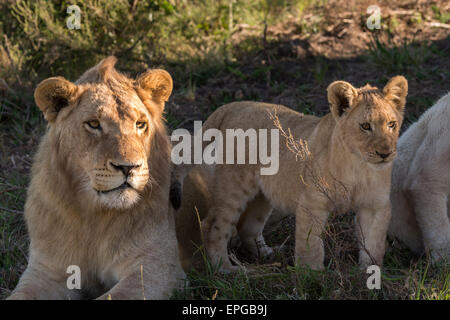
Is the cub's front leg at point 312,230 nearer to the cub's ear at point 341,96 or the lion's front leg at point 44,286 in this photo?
the cub's ear at point 341,96

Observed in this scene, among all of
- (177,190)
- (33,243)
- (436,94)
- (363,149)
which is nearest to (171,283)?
(177,190)

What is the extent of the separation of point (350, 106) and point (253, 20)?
4745 mm

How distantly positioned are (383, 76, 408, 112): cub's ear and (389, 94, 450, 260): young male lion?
2.54 feet

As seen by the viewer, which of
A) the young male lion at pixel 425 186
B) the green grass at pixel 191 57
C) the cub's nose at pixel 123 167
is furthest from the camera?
the green grass at pixel 191 57

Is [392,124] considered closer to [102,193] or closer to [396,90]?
[396,90]

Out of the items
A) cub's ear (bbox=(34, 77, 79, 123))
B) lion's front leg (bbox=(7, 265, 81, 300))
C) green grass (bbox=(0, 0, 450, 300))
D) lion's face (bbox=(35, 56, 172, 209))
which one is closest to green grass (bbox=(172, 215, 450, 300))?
lion's front leg (bbox=(7, 265, 81, 300))

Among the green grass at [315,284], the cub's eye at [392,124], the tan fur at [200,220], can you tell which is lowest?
the green grass at [315,284]

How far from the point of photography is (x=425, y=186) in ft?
14.7

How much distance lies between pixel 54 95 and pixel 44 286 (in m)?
1.08

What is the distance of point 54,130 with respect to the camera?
3.64 metres

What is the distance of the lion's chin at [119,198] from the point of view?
133 inches

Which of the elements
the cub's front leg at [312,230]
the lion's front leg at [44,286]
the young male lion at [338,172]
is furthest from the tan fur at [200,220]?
the lion's front leg at [44,286]

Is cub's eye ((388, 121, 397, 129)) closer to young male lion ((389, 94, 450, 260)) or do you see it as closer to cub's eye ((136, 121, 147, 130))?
young male lion ((389, 94, 450, 260))

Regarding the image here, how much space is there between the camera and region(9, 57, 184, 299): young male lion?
3.41 m
